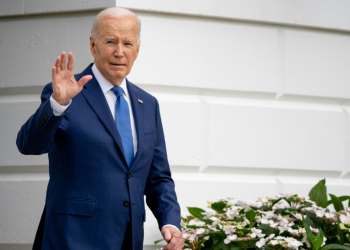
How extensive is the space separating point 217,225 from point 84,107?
1.29 m

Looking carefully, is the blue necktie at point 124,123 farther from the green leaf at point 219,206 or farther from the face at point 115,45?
the green leaf at point 219,206

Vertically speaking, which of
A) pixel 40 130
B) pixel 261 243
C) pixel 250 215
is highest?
pixel 40 130

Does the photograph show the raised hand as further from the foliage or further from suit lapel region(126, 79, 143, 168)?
the foliage

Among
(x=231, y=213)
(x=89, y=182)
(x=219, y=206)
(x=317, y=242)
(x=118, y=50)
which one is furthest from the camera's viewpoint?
(x=219, y=206)

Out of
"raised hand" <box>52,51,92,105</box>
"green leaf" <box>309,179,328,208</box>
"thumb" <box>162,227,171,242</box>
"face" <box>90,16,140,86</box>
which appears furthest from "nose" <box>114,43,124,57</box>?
"green leaf" <box>309,179,328,208</box>

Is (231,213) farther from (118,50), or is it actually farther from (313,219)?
(118,50)

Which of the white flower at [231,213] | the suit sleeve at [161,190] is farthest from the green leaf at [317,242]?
the suit sleeve at [161,190]

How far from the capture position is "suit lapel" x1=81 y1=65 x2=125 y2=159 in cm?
304

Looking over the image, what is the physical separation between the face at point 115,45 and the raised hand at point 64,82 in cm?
39

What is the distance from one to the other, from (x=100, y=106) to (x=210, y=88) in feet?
6.04

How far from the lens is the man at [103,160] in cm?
297

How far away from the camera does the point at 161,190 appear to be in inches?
129

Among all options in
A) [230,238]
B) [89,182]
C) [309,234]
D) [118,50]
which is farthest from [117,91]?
[309,234]

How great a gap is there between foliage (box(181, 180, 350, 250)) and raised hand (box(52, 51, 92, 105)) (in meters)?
1.30
